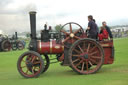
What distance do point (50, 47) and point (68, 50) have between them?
1.88ft

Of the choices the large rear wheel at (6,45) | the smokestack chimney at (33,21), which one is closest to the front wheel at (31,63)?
the smokestack chimney at (33,21)

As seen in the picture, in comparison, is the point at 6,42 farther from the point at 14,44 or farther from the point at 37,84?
the point at 37,84

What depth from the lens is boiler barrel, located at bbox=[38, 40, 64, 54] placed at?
7.27 metres

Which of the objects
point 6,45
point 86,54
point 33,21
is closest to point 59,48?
point 86,54

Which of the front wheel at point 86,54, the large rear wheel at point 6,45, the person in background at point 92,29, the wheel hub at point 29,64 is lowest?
the large rear wheel at point 6,45

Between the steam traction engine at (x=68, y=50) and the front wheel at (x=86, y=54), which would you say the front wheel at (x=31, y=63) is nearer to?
the steam traction engine at (x=68, y=50)

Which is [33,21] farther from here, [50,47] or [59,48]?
[59,48]

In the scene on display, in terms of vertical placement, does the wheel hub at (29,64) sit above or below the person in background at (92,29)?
below

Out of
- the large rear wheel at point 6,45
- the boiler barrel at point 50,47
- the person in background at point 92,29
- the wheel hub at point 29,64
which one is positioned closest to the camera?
the wheel hub at point 29,64

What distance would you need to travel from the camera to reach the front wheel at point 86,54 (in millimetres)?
6953

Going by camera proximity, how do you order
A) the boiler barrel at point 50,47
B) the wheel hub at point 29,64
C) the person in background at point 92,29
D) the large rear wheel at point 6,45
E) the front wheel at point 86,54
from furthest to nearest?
the large rear wheel at point 6,45 < the person in background at point 92,29 < the boiler barrel at point 50,47 < the wheel hub at point 29,64 < the front wheel at point 86,54

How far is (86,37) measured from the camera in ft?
24.4

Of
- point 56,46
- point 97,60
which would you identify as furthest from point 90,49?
point 56,46

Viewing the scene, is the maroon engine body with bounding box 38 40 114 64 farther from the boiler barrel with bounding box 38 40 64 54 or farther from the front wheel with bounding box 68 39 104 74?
the front wheel with bounding box 68 39 104 74
